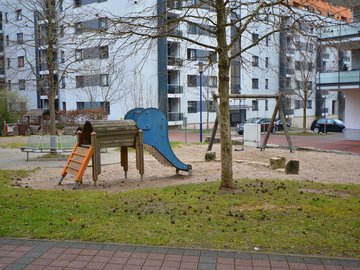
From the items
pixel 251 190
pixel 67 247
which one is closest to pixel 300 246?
pixel 67 247

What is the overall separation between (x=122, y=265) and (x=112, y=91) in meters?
36.3

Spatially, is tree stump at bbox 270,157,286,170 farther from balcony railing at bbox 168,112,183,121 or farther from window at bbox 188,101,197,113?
window at bbox 188,101,197,113

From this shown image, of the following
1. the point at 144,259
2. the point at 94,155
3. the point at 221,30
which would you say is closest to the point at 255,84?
the point at 94,155

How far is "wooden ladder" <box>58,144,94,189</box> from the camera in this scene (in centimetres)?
994

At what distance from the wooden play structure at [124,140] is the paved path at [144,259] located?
16.2 feet

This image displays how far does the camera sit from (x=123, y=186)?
1035 cm

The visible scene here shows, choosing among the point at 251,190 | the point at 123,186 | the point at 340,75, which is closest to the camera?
the point at 251,190

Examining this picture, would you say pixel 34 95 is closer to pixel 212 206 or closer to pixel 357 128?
pixel 357 128

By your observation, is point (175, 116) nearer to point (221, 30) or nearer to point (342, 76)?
point (342, 76)

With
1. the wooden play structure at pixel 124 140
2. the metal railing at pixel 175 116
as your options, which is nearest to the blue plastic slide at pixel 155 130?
the wooden play structure at pixel 124 140

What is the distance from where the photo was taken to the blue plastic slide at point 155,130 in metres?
11.3

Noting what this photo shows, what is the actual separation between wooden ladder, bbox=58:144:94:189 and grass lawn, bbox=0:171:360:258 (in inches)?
48.9

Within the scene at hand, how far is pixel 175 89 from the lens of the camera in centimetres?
4594

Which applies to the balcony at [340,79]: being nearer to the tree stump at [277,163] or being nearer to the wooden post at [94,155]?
the tree stump at [277,163]
